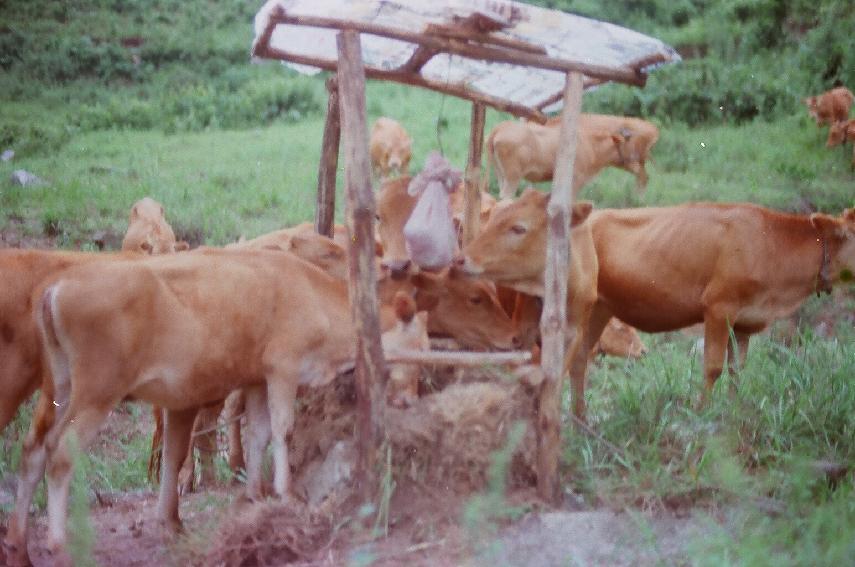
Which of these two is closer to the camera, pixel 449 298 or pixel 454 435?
pixel 454 435

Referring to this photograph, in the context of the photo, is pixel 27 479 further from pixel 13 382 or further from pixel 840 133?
pixel 840 133

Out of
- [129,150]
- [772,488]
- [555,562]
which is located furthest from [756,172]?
[555,562]

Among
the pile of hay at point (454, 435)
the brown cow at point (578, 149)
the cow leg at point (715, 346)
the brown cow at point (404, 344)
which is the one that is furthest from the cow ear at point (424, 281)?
the brown cow at point (578, 149)

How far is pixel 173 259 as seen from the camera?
6.17 meters

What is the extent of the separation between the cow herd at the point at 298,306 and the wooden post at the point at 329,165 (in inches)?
13.3

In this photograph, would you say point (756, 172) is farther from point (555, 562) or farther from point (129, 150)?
point (555, 562)

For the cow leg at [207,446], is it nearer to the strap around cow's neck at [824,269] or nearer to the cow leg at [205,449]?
the cow leg at [205,449]

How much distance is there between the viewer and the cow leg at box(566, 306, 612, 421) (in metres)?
7.10

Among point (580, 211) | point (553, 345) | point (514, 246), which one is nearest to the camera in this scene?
point (553, 345)

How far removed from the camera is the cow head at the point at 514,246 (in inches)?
271

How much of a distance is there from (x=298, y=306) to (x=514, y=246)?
1.29 metres

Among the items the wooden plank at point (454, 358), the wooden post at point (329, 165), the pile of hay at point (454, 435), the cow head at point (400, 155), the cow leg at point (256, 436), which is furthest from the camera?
the cow head at point (400, 155)

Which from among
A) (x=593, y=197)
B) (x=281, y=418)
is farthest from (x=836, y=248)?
(x=593, y=197)

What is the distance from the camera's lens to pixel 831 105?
39.3 feet
